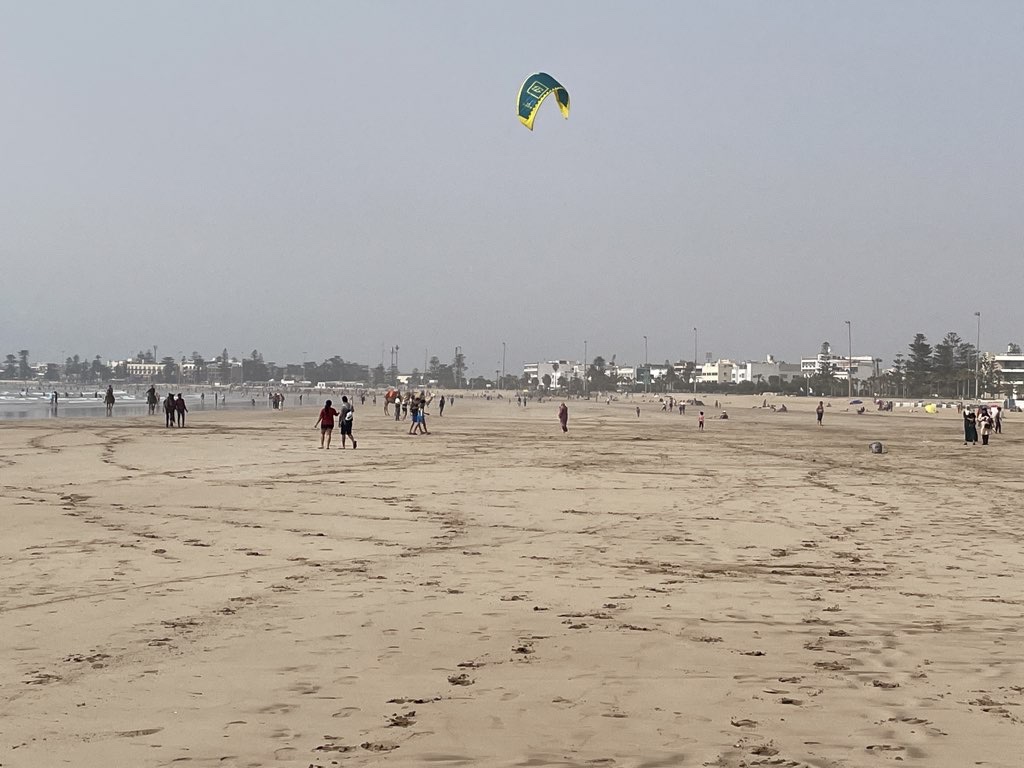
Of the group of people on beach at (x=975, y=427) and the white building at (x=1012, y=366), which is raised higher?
the white building at (x=1012, y=366)

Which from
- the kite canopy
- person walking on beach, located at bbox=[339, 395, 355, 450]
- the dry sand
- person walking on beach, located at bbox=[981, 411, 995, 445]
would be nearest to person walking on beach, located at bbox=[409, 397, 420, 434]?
person walking on beach, located at bbox=[339, 395, 355, 450]

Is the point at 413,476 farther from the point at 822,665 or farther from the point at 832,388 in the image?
the point at 832,388

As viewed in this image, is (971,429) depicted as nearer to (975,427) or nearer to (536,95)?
(975,427)

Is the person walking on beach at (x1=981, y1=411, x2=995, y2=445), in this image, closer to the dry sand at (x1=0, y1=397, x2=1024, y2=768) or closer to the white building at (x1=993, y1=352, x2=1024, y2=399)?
the dry sand at (x1=0, y1=397, x2=1024, y2=768)

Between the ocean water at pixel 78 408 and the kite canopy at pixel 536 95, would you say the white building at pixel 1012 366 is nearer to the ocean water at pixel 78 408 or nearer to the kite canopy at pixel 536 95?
the ocean water at pixel 78 408

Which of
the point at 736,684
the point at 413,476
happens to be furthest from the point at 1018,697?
the point at 413,476

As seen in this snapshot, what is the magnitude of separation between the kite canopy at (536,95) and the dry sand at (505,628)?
1376 cm

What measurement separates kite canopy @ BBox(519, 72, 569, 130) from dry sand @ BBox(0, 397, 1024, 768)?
1376 cm

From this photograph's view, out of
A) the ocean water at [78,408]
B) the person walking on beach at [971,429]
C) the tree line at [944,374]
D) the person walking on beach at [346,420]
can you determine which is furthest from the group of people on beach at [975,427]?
the tree line at [944,374]

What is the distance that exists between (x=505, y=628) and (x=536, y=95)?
21.6m

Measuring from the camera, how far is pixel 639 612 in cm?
676

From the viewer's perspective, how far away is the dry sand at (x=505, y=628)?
4129mm

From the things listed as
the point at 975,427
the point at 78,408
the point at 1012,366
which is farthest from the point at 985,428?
the point at 1012,366

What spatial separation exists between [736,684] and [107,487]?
1268 cm
